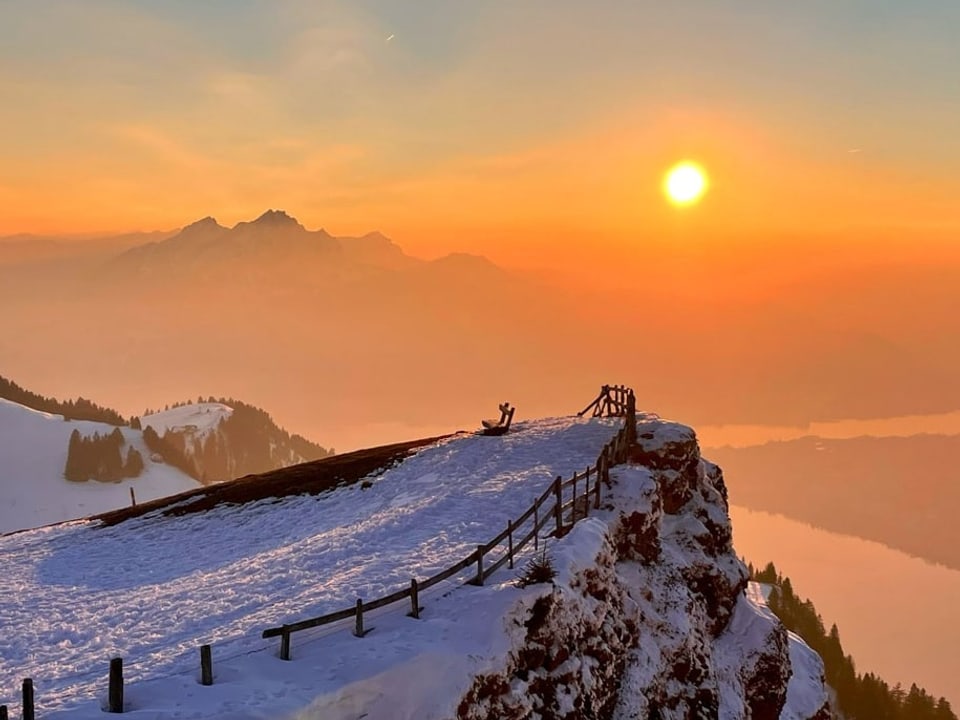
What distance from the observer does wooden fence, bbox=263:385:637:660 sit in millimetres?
16703

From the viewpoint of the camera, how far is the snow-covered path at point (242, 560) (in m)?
19.6

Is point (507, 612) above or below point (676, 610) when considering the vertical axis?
above

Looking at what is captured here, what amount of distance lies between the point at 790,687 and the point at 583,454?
20.5 meters

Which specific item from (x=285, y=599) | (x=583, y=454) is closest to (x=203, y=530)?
(x=285, y=599)

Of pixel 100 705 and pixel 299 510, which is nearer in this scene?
pixel 100 705

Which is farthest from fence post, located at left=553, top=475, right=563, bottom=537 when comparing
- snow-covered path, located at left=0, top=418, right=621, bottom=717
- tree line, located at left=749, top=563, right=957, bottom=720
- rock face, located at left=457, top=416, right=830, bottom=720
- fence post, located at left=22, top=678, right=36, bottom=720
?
tree line, located at left=749, top=563, right=957, bottom=720

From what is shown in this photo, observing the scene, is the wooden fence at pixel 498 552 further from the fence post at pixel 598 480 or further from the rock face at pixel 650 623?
the rock face at pixel 650 623

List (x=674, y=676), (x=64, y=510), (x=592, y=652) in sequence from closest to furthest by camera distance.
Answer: (x=592, y=652) → (x=674, y=676) → (x=64, y=510)

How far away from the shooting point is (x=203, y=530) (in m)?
36.4

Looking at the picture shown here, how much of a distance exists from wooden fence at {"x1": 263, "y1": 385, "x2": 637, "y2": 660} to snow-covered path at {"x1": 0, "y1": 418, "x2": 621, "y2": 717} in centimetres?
119

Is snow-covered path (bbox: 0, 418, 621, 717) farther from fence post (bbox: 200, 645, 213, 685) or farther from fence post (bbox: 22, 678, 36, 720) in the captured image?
fence post (bbox: 22, 678, 36, 720)

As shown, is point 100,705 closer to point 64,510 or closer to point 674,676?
point 674,676

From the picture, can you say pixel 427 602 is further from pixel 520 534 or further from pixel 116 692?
pixel 116 692

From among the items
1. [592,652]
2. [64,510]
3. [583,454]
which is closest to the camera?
[592,652]
